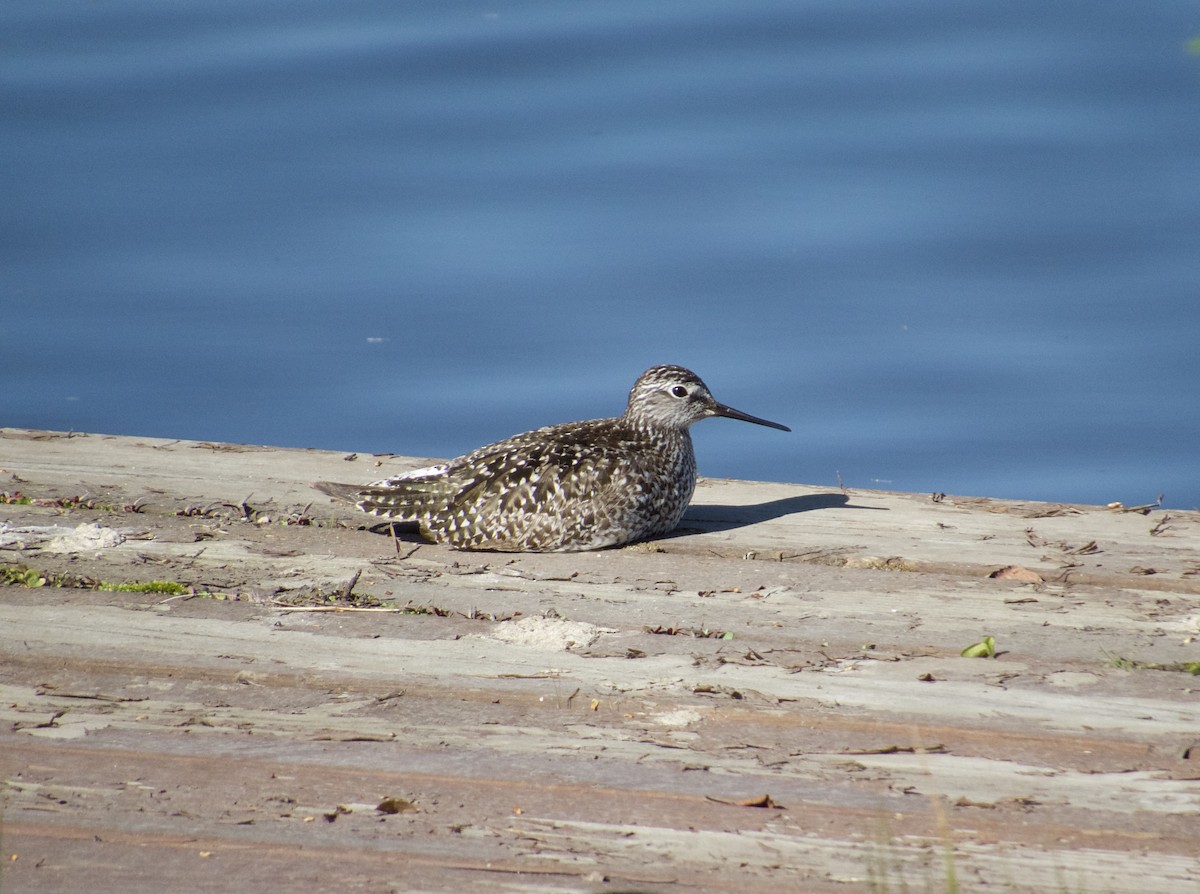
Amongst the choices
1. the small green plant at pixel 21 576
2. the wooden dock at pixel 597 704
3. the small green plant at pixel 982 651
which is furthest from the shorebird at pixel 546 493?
the small green plant at pixel 982 651

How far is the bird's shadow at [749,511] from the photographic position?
19.8ft

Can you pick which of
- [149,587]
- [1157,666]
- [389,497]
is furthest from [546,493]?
[1157,666]

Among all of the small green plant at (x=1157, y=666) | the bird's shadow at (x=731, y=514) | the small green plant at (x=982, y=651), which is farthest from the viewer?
the bird's shadow at (x=731, y=514)

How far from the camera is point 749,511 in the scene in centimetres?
624

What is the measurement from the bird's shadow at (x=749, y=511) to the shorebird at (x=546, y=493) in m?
0.09

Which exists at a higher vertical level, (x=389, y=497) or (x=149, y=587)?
(x=389, y=497)

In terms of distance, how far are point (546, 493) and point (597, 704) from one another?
75.7 inches

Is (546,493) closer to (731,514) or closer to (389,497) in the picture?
(389,497)

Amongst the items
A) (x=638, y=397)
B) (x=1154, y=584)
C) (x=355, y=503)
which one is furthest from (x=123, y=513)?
(x=1154, y=584)

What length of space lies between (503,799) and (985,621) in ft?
6.16

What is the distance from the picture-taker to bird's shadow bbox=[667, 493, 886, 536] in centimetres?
605

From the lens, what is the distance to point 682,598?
490cm

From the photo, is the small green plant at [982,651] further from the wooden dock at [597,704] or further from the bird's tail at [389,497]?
the bird's tail at [389,497]

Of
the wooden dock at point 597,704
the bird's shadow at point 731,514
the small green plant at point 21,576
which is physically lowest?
the wooden dock at point 597,704
